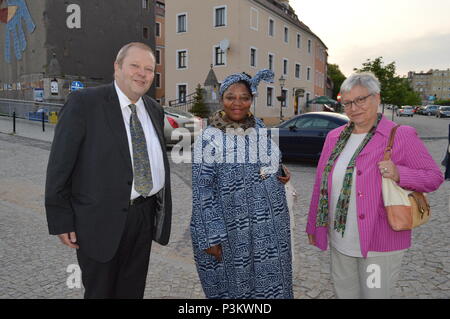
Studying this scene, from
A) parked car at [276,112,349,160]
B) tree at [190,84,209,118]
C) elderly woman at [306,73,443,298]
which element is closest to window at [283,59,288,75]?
tree at [190,84,209,118]

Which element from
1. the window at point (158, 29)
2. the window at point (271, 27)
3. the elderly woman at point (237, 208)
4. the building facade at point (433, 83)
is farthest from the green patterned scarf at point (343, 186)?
the building facade at point (433, 83)

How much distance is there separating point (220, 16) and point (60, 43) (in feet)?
39.2

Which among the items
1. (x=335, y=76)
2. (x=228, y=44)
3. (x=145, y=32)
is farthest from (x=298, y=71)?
(x=335, y=76)

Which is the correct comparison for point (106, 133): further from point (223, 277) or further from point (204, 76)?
point (204, 76)

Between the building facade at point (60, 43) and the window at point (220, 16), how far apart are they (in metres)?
8.28

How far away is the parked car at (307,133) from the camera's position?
30.9ft

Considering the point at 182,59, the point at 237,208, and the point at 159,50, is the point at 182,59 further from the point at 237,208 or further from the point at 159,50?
the point at 237,208

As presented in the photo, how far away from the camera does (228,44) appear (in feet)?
89.1

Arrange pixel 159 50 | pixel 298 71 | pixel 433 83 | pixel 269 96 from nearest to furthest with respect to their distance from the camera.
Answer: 1. pixel 269 96
2. pixel 298 71
3. pixel 159 50
4. pixel 433 83

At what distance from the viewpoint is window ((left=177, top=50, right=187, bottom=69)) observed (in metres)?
30.6

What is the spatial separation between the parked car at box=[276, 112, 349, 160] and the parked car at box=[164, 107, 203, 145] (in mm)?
3720

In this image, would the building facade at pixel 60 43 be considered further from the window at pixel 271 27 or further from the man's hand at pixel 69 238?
the man's hand at pixel 69 238

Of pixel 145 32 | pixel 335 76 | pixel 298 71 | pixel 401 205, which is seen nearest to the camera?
pixel 401 205

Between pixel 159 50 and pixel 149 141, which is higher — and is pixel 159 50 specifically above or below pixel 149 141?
above
